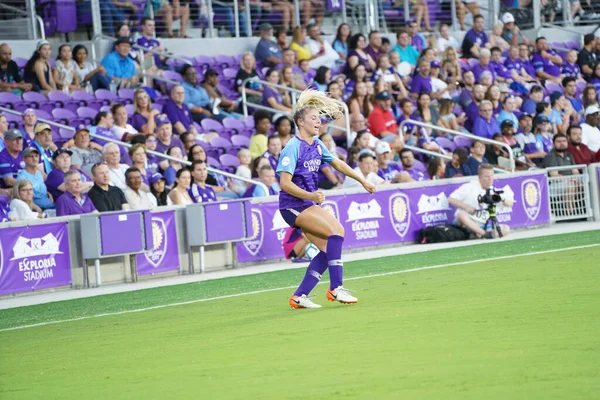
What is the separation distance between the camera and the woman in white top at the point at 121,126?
19.0 m

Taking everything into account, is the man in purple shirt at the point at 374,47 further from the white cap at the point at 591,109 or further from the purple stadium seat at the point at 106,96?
the purple stadium seat at the point at 106,96

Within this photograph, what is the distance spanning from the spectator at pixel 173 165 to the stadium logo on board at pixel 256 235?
A: 1.69 metres

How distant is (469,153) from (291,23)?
6.36 meters

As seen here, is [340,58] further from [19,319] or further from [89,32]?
[19,319]

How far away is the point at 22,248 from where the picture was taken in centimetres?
1518

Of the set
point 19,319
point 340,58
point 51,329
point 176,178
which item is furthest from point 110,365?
point 340,58

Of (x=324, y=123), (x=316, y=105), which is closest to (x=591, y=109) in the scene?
(x=324, y=123)

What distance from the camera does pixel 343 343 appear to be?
26.4 ft

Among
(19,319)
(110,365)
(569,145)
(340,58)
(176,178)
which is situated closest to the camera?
(110,365)

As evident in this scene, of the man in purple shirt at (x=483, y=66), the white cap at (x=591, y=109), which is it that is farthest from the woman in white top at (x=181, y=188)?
the white cap at (x=591, y=109)

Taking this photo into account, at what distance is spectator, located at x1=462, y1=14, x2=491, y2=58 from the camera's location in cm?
2780

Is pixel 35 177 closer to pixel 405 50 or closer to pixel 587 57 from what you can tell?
pixel 405 50

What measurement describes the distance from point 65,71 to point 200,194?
481 cm

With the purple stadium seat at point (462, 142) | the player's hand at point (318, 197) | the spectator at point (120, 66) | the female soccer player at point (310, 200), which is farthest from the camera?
the purple stadium seat at point (462, 142)
